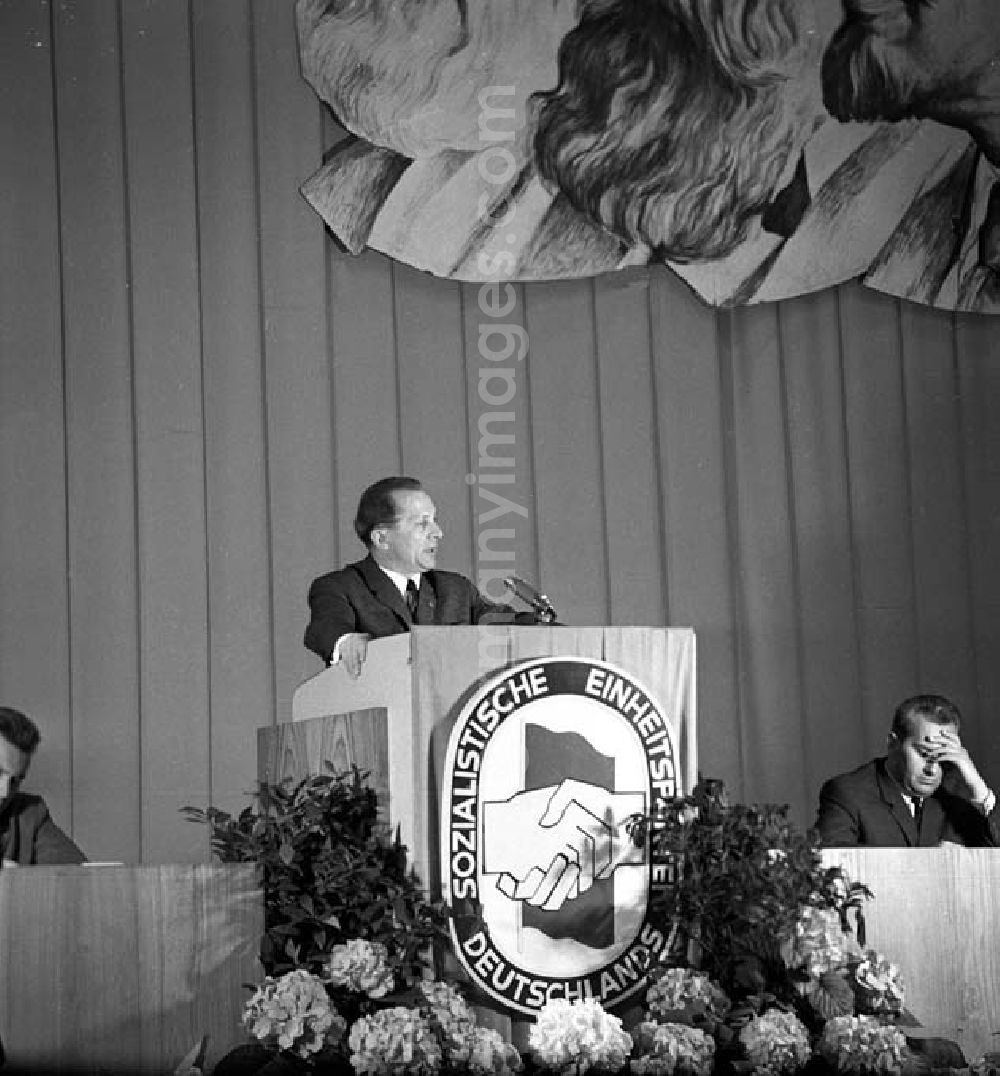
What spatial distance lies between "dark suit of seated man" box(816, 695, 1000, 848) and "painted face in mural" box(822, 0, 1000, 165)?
280 cm

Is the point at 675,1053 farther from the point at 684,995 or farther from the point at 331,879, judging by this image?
the point at 331,879

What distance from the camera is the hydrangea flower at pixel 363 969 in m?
3.08

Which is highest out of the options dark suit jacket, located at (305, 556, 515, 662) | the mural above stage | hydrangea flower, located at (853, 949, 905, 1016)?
the mural above stage

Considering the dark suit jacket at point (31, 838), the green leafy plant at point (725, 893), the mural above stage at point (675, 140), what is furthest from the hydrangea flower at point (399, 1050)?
the mural above stage at point (675, 140)

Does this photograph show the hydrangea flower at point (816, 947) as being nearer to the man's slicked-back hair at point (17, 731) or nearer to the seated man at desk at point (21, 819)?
the seated man at desk at point (21, 819)

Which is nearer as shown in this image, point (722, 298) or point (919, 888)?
point (919, 888)

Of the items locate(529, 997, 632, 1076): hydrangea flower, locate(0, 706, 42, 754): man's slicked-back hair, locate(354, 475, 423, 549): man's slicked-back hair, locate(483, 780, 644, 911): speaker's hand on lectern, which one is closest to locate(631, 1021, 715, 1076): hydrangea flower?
locate(529, 997, 632, 1076): hydrangea flower

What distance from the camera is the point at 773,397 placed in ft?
22.3

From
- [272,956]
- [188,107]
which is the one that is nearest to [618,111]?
[188,107]

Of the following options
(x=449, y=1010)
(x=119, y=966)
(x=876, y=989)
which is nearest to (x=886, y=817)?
(x=876, y=989)

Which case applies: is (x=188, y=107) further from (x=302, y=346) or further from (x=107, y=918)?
(x=107, y=918)

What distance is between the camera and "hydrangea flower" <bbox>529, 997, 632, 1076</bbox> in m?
3.06

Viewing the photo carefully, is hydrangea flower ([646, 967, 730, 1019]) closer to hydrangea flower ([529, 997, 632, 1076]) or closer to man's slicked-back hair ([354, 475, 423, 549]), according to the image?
hydrangea flower ([529, 997, 632, 1076])

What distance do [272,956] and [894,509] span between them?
407cm
